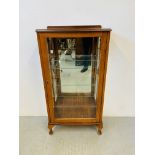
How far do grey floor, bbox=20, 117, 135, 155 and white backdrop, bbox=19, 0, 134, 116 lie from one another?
0.17 meters

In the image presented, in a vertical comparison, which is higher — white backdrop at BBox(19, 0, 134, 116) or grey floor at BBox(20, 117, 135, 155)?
white backdrop at BBox(19, 0, 134, 116)

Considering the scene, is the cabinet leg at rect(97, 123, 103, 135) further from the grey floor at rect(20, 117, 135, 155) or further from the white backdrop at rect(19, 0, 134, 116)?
the white backdrop at rect(19, 0, 134, 116)

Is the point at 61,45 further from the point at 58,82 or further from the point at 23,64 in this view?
the point at 23,64

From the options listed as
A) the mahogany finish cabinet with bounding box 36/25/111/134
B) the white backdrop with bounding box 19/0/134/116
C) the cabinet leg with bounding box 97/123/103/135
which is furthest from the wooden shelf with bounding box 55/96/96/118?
the white backdrop with bounding box 19/0/134/116

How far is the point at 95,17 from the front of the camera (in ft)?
6.05

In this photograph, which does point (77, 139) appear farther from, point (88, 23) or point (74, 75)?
point (88, 23)

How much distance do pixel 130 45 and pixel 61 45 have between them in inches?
28.8

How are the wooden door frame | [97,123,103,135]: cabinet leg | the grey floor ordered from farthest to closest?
[97,123,103,135]: cabinet leg
the grey floor
the wooden door frame

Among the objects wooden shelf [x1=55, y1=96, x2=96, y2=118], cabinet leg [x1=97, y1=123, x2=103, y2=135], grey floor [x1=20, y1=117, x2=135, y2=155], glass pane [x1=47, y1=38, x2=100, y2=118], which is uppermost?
glass pane [x1=47, y1=38, x2=100, y2=118]

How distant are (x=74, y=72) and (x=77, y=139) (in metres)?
0.69

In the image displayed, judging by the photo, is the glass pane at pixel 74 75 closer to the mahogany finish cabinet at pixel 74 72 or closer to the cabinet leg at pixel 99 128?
the mahogany finish cabinet at pixel 74 72

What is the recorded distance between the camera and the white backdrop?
5.97 feet

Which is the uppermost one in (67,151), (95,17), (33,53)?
(95,17)

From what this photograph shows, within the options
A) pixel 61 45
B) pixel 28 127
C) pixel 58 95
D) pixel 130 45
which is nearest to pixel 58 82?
pixel 58 95
